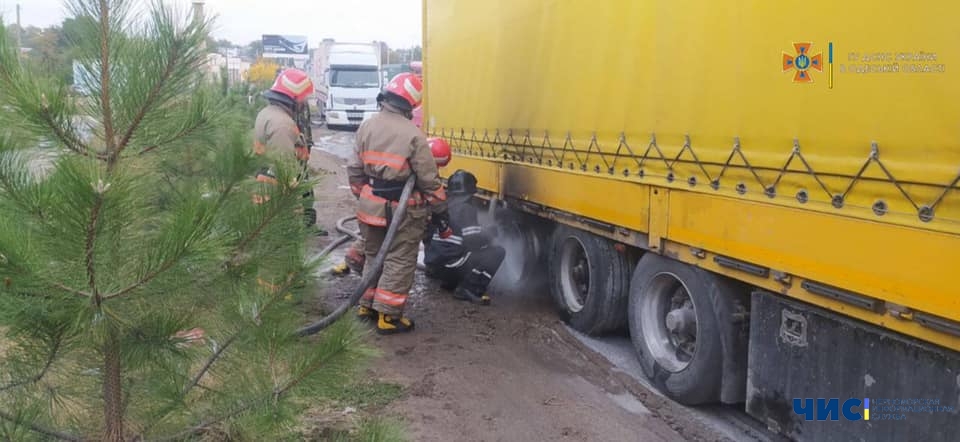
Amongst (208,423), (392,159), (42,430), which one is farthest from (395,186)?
(42,430)

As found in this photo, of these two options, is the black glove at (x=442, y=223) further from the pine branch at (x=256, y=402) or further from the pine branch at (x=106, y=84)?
the pine branch at (x=106, y=84)

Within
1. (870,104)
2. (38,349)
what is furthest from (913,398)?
(38,349)

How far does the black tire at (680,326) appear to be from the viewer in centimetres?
414

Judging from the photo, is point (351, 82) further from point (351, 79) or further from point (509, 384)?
point (509, 384)

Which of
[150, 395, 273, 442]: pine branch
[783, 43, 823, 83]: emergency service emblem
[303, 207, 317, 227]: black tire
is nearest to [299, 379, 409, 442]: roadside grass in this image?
[150, 395, 273, 442]: pine branch

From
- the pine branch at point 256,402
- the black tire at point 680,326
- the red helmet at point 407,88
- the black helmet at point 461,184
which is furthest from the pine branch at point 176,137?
the black helmet at point 461,184

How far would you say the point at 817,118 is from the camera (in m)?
3.35

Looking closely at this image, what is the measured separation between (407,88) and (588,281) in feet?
6.39

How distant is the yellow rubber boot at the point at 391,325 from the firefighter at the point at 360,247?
1.00 m

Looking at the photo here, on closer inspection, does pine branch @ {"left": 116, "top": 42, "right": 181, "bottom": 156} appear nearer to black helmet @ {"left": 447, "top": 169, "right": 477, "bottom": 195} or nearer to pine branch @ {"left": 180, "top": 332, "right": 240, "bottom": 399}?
pine branch @ {"left": 180, "top": 332, "right": 240, "bottom": 399}

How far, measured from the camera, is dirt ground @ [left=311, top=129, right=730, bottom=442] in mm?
4059

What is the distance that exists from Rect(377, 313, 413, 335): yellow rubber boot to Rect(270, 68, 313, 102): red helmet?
→ 7.05ft

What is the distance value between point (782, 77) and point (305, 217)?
7.86ft

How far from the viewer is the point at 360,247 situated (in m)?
6.88
